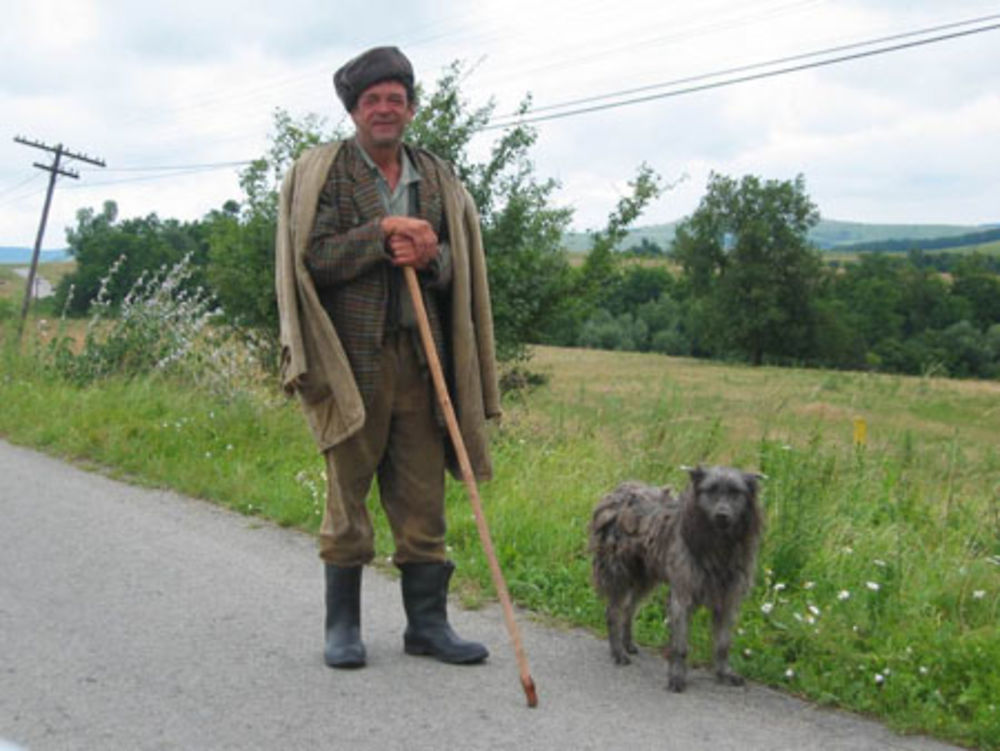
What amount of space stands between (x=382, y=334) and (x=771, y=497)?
2821mm

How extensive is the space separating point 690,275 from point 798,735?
71142 mm

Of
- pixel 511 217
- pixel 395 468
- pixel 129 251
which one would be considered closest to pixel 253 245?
pixel 511 217

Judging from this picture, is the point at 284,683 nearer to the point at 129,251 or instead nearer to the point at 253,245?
the point at 253,245

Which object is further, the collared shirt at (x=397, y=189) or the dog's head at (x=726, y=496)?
the collared shirt at (x=397, y=189)

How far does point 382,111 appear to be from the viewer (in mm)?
4223

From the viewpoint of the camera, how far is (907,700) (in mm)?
4047

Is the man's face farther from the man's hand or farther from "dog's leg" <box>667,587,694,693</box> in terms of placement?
"dog's leg" <box>667,587,694,693</box>

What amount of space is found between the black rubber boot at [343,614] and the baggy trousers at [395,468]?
59 mm

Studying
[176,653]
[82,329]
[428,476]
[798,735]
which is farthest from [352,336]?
[82,329]

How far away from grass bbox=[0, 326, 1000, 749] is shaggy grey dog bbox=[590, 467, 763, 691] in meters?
0.32

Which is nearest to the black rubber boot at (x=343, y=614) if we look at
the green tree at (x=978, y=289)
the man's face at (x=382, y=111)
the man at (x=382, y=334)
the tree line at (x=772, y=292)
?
the man at (x=382, y=334)

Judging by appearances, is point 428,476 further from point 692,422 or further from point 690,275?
point 690,275

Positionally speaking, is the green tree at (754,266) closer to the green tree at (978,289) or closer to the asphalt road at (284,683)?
the green tree at (978,289)

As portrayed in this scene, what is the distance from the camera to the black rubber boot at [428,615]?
4.44m
